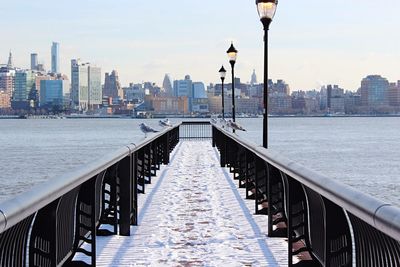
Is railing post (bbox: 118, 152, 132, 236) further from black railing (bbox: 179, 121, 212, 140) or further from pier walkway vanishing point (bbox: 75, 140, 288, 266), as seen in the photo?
black railing (bbox: 179, 121, 212, 140)

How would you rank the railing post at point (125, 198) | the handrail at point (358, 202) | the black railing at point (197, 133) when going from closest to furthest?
1. the handrail at point (358, 202)
2. the railing post at point (125, 198)
3. the black railing at point (197, 133)

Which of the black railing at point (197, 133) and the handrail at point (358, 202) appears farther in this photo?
the black railing at point (197, 133)

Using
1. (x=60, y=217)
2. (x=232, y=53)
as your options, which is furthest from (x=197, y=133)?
(x=60, y=217)

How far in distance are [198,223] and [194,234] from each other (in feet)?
3.01

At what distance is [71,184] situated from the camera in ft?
18.2

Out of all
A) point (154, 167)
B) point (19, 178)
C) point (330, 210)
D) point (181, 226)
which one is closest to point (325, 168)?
point (19, 178)

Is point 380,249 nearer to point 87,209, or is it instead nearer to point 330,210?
point 330,210

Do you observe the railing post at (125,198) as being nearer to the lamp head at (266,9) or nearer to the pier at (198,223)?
the pier at (198,223)

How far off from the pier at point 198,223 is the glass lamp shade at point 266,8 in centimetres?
292

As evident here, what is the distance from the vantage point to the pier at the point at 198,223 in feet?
15.1

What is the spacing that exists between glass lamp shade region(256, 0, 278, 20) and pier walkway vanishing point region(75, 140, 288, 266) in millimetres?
3644

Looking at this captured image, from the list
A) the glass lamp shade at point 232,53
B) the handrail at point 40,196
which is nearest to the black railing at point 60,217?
the handrail at point 40,196

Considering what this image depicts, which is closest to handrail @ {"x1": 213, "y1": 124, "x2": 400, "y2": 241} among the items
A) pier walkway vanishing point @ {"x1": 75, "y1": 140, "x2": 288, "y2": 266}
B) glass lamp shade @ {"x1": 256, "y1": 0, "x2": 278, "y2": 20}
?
pier walkway vanishing point @ {"x1": 75, "y1": 140, "x2": 288, "y2": 266}

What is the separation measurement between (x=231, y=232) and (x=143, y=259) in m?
2.02
